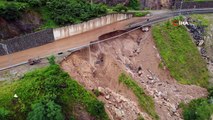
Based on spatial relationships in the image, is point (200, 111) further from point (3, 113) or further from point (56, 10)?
point (56, 10)

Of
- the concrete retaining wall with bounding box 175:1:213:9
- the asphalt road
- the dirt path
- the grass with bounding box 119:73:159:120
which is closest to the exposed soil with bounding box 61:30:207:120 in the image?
the grass with bounding box 119:73:159:120

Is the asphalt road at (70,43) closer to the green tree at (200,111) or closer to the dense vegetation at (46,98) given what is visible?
the dense vegetation at (46,98)

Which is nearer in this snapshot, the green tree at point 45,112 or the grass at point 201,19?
the green tree at point 45,112

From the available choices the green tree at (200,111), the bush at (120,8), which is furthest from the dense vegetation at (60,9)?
the green tree at (200,111)

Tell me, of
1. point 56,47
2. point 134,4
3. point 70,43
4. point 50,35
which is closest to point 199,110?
point 70,43

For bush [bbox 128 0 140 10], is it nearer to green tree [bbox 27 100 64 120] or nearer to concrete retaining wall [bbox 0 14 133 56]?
concrete retaining wall [bbox 0 14 133 56]

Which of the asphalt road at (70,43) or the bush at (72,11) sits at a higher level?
the bush at (72,11)

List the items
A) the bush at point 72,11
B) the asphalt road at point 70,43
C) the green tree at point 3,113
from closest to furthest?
the green tree at point 3,113 → the asphalt road at point 70,43 → the bush at point 72,11
